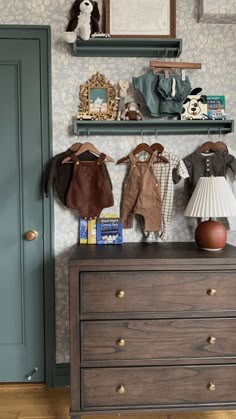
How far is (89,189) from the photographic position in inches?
84.4

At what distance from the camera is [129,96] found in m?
2.22

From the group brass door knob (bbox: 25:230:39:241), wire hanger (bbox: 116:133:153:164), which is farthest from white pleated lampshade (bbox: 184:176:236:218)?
brass door knob (bbox: 25:230:39:241)

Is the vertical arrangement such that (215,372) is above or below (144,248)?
below

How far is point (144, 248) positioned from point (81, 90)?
990mm

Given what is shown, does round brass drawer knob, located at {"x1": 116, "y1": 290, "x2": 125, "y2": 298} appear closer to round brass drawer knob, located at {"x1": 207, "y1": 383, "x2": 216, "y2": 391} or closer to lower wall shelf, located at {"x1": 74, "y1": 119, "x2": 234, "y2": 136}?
round brass drawer knob, located at {"x1": 207, "y1": 383, "x2": 216, "y2": 391}

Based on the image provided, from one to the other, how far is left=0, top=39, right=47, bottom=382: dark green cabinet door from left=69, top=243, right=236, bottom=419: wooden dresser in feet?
1.82

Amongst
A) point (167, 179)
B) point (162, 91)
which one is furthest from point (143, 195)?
point (162, 91)

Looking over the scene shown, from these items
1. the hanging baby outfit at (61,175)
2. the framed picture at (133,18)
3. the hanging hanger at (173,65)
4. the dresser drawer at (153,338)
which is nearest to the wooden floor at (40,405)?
the dresser drawer at (153,338)

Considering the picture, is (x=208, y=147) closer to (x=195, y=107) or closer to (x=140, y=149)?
(x=195, y=107)

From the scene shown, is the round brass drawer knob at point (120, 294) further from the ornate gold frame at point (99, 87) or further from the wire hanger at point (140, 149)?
the ornate gold frame at point (99, 87)

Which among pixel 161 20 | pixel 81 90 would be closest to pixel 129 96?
pixel 81 90

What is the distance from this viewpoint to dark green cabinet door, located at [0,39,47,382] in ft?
7.13

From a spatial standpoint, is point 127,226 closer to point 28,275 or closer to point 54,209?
point 54,209

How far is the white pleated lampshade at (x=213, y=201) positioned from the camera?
1855mm
